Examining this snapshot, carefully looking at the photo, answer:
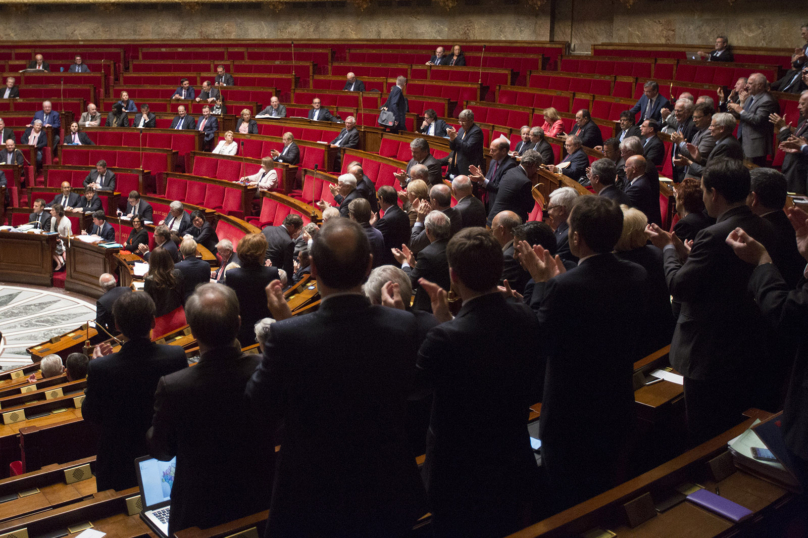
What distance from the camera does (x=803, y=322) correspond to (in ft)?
4.68

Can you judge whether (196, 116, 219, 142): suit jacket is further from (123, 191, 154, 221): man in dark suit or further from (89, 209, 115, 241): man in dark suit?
(89, 209, 115, 241): man in dark suit

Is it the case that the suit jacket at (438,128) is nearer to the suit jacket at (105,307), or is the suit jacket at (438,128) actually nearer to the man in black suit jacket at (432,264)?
the suit jacket at (105,307)

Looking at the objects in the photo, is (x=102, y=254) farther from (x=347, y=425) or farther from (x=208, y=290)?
(x=347, y=425)

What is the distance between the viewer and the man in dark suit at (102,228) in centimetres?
707

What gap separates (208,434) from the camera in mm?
1540

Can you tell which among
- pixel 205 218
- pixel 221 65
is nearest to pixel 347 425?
pixel 205 218

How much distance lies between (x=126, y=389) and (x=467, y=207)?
80.5 inches

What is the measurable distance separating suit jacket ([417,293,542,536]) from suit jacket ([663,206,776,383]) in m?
0.62

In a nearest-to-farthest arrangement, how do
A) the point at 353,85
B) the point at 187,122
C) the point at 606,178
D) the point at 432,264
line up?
the point at 432,264 < the point at 606,178 < the point at 187,122 < the point at 353,85

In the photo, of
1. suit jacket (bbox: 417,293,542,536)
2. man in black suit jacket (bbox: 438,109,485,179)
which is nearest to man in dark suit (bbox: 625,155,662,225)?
man in black suit jacket (bbox: 438,109,485,179)

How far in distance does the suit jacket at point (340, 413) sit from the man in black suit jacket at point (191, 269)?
3273 millimetres

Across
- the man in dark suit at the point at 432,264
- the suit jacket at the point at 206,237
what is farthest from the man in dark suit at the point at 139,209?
the man in dark suit at the point at 432,264

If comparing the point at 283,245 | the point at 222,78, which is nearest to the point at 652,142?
the point at 283,245

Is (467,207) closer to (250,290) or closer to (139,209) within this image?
(250,290)
